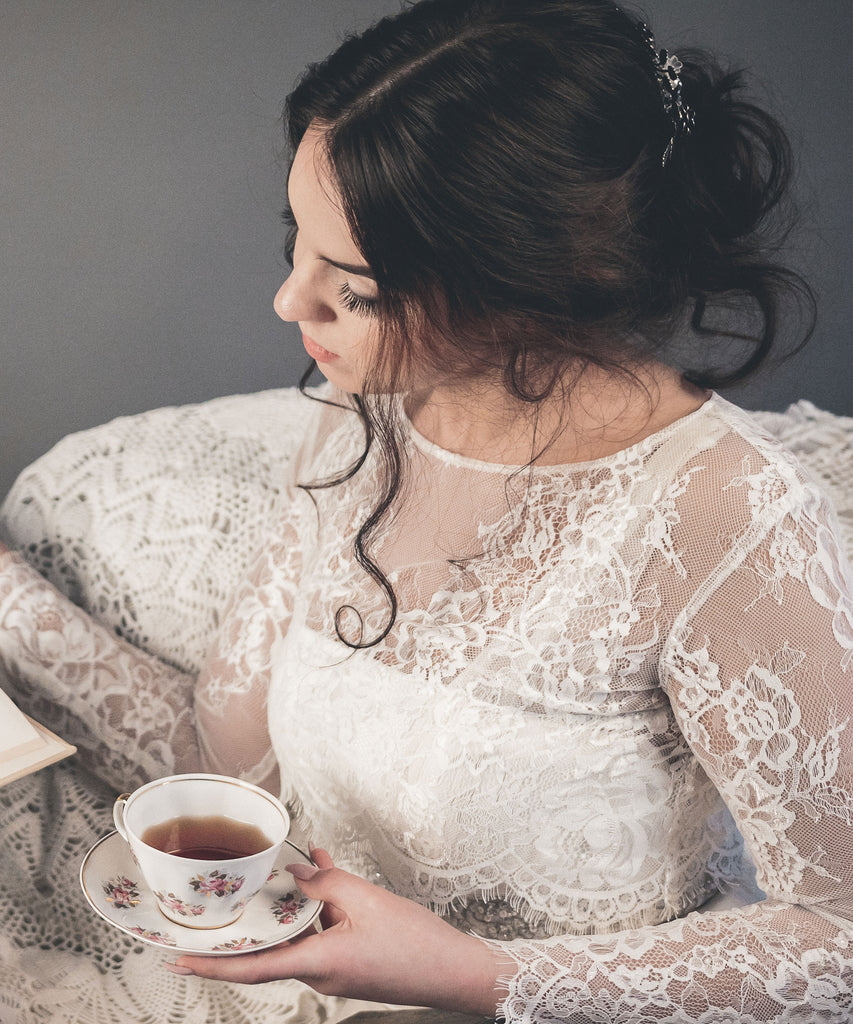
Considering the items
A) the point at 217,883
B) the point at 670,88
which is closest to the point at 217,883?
the point at 217,883

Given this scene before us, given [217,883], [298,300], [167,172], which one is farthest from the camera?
[167,172]

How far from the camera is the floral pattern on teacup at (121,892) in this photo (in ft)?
2.37

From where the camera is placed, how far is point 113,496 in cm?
125

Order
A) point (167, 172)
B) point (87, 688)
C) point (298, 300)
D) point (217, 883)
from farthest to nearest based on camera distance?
point (167, 172)
point (87, 688)
point (298, 300)
point (217, 883)

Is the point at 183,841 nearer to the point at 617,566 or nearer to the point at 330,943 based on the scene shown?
the point at 330,943

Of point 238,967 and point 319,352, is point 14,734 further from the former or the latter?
point 319,352

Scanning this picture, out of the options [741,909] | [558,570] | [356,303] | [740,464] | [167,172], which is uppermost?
[167,172]

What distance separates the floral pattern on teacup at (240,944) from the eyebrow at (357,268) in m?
0.54

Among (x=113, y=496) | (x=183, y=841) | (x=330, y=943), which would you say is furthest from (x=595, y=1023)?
(x=113, y=496)

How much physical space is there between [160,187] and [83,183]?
11 centimetres

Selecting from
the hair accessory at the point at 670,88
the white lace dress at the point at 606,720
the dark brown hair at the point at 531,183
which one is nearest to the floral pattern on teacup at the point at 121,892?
the white lace dress at the point at 606,720

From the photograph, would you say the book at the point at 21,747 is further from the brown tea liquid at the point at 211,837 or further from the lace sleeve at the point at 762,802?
the lace sleeve at the point at 762,802

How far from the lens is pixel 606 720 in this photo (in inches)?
32.9

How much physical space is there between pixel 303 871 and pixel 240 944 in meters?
0.08
